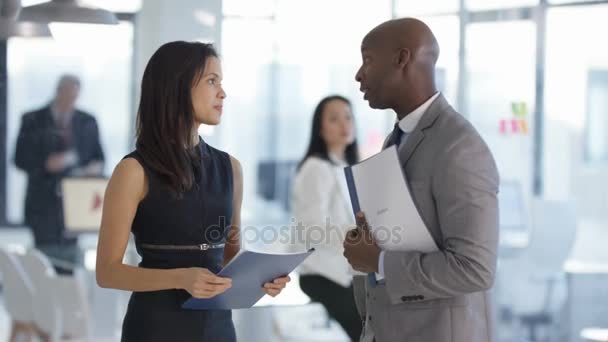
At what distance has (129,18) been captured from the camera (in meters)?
4.58

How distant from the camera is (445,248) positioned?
2.06 meters

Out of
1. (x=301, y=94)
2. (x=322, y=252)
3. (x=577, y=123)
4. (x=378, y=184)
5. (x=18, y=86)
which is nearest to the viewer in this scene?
(x=378, y=184)

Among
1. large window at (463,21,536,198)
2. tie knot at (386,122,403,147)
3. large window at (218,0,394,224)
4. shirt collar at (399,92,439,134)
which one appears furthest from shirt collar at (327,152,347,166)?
shirt collar at (399,92,439,134)

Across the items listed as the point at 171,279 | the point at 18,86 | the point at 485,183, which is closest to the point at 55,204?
the point at 18,86

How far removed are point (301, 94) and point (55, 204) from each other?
2.07 meters

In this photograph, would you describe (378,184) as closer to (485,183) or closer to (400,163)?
(400,163)

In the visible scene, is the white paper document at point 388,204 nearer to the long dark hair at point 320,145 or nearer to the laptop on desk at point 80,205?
the long dark hair at point 320,145

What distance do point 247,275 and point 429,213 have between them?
46 centimetres

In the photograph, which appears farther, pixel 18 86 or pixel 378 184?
pixel 18 86

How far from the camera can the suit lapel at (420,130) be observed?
84.8 inches

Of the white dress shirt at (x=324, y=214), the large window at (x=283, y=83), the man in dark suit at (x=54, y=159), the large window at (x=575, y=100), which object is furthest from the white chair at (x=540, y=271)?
the man in dark suit at (x=54, y=159)

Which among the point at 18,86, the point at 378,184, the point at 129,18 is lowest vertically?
the point at 378,184

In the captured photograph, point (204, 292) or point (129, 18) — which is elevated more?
point (129, 18)

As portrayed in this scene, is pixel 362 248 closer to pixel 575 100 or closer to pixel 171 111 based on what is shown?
pixel 171 111
